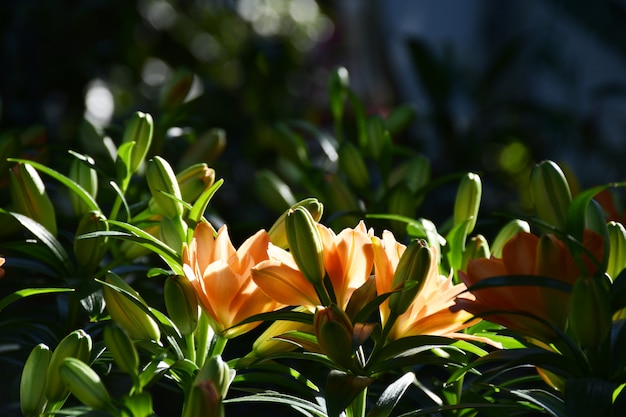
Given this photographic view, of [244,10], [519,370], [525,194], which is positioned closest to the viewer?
[519,370]

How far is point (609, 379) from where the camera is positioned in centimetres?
42

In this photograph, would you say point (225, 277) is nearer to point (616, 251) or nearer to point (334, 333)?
point (334, 333)

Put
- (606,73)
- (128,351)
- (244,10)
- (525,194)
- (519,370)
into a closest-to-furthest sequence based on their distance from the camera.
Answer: (128,351)
(519,370)
(525,194)
(606,73)
(244,10)

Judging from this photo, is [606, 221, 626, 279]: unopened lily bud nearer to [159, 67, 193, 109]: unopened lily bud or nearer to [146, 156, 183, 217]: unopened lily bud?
[146, 156, 183, 217]: unopened lily bud

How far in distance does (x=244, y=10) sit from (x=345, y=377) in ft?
9.09

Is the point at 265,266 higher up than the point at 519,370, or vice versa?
the point at 265,266

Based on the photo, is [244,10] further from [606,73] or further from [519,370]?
[519,370]

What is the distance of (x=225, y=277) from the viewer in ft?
1.42

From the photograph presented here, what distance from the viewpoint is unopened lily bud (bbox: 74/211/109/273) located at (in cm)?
51

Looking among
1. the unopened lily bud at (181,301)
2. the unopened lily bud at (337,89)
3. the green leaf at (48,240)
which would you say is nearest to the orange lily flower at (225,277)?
the unopened lily bud at (181,301)

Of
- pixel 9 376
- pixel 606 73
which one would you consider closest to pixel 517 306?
pixel 9 376

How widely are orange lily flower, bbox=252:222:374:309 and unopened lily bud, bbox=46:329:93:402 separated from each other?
0.31 ft

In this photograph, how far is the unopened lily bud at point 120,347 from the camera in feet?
1.28

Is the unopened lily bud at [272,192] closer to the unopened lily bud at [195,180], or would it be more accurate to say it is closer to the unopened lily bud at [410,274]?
the unopened lily bud at [195,180]
